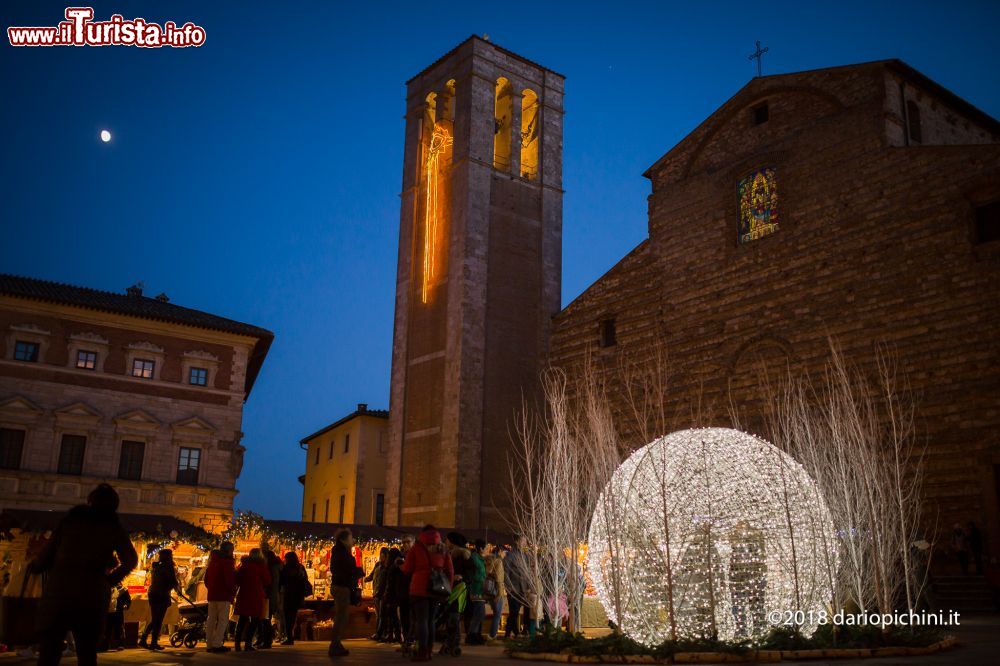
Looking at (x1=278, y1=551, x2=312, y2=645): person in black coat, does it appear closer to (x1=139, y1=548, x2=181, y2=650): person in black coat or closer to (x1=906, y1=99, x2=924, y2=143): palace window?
(x1=139, y1=548, x2=181, y2=650): person in black coat

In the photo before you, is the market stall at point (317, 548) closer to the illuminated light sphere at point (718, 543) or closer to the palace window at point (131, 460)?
the illuminated light sphere at point (718, 543)

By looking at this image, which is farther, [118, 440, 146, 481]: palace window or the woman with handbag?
[118, 440, 146, 481]: palace window

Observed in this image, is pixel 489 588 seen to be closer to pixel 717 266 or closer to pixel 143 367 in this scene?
pixel 717 266

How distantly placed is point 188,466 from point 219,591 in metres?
15.8

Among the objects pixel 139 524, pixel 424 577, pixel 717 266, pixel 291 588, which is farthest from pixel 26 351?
pixel 424 577

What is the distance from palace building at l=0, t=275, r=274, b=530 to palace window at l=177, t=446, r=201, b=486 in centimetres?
3

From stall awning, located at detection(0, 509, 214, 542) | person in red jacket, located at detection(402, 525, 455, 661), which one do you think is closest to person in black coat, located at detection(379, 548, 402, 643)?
person in red jacket, located at detection(402, 525, 455, 661)

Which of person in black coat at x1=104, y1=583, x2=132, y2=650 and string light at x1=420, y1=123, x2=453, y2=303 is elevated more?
string light at x1=420, y1=123, x2=453, y2=303

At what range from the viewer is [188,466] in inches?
952

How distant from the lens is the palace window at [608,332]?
24.1 metres

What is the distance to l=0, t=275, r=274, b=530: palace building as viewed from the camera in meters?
22.4

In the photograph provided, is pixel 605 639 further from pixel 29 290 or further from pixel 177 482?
pixel 29 290

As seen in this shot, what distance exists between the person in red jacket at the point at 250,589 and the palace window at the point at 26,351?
649 inches

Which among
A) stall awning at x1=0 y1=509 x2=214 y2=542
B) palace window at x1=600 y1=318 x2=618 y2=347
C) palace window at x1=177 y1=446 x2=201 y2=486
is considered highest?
palace window at x1=600 y1=318 x2=618 y2=347
